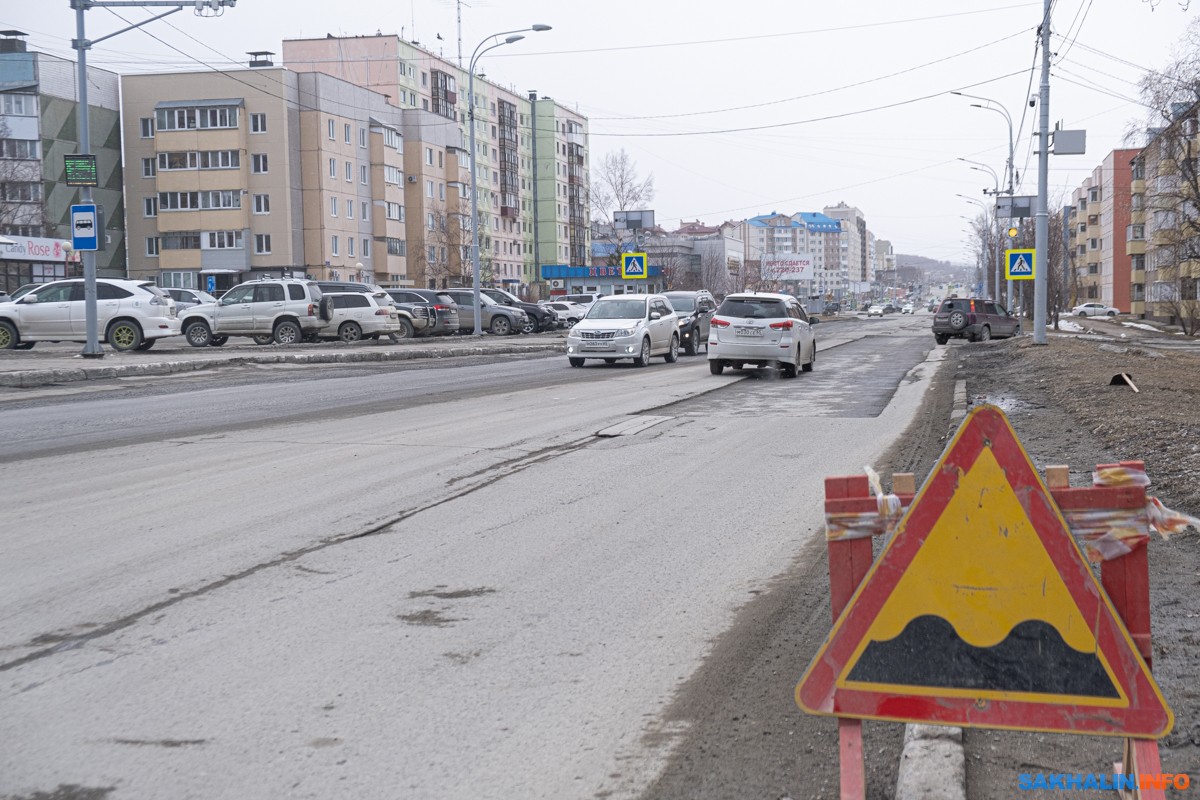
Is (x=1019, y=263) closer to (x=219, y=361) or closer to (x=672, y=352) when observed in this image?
(x=672, y=352)

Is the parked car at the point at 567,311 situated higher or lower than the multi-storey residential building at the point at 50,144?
lower

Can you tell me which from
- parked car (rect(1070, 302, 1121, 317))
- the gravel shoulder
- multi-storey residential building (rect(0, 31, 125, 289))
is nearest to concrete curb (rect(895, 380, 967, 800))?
the gravel shoulder

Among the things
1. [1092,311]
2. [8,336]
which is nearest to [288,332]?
[8,336]

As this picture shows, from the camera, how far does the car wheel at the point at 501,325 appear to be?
45.4 m

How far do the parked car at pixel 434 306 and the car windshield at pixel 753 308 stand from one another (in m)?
20.2

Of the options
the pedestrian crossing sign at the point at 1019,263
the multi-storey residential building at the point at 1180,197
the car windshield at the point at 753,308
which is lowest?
the car windshield at the point at 753,308

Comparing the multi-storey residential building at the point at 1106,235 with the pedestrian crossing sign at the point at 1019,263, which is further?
the multi-storey residential building at the point at 1106,235

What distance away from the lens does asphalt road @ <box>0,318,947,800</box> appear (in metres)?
3.67

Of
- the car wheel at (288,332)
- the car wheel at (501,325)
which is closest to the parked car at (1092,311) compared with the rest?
the car wheel at (501,325)

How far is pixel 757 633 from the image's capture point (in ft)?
16.4

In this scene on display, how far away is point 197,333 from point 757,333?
19177 mm

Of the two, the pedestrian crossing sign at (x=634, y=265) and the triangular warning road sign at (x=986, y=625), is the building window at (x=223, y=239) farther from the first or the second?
the triangular warning road sign at (x=986, y=625)

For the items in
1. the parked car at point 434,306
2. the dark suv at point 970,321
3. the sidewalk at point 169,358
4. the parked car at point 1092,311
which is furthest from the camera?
the parked car at point 1092,311

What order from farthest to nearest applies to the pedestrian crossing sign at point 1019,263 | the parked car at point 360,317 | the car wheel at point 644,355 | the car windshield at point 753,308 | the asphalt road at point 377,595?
the pedestrian crossing sign at point 1019,263
the parked car at point 360,317
the car wheel at point 644,355
the car windshield at point 753,308
the asphalt road at point 377,595
